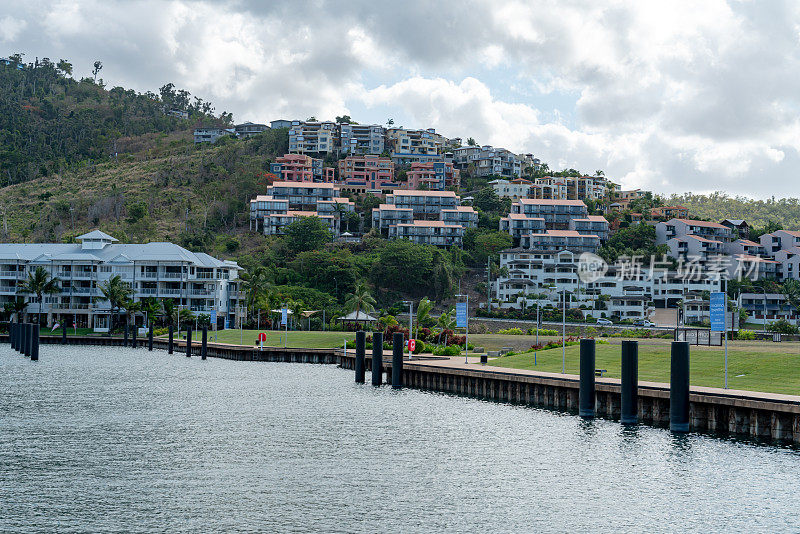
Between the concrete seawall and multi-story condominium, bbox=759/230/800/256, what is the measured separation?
14316 cm

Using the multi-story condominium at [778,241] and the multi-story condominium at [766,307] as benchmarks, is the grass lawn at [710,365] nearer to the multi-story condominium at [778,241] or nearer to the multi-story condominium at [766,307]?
the multi-story condominium at [766,307]

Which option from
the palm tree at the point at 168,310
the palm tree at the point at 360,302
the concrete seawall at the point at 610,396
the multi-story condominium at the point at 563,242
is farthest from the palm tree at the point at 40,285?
the multi-story condominium at the point at 563,242

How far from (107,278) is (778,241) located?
467 feet

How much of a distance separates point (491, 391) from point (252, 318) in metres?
85.0

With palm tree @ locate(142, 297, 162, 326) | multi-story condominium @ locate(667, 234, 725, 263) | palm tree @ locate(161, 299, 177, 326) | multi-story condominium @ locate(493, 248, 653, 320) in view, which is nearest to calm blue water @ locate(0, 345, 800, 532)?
palm tree @ locate(142, 297, 162, 326)

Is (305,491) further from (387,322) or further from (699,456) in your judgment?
(387,322)

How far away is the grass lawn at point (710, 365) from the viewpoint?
45062 mm

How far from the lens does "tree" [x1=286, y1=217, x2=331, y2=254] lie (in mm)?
169875

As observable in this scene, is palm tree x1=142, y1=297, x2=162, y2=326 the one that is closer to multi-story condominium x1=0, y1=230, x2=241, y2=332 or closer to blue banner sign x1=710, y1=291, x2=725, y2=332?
multi-story condominium x1=0, y1=230, x2=241, y2=332

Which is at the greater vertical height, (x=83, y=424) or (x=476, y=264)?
(x=476, y=264)

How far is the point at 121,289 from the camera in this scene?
414ft

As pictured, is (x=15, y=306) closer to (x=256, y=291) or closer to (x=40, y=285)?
(x=40, y=285)

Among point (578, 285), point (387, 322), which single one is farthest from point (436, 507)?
point (578, 285)

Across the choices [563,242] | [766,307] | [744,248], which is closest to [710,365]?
[766,307]
